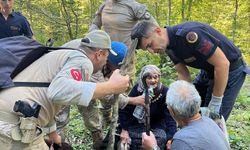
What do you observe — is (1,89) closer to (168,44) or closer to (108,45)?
(108,45)

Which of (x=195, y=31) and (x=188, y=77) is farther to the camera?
(x=188, y=77)

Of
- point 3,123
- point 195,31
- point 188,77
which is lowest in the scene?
point 188,77

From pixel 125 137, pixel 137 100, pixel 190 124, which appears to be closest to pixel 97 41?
pixel 190 124

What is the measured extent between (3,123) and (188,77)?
2.21 m

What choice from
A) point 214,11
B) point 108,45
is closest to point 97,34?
point 108,45

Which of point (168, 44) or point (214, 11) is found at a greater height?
point (168, 44)

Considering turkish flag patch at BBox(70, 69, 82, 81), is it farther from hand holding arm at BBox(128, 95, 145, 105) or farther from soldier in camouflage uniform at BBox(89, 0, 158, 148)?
soldier in camouflage uniform at BBox(89, 0, 158, 148)

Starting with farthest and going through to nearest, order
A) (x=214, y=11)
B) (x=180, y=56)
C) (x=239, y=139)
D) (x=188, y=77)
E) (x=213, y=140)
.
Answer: (x=214, y=11) < (x=239, y=139) < (x=188, y=77) < (x=180, y=56) < (x=213, y=140)

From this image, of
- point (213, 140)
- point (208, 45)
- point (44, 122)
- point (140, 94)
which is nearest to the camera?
point (213, 140)

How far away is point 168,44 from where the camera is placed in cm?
338

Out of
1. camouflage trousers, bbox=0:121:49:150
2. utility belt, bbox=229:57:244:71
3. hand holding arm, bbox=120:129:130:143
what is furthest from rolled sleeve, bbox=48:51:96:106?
hand holding arm, bbox=120:129:130:143

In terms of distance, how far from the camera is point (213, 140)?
2.46 metres

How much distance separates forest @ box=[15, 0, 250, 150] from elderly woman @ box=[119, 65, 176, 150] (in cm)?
72

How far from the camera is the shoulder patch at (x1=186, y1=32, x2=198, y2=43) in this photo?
3223 mm
